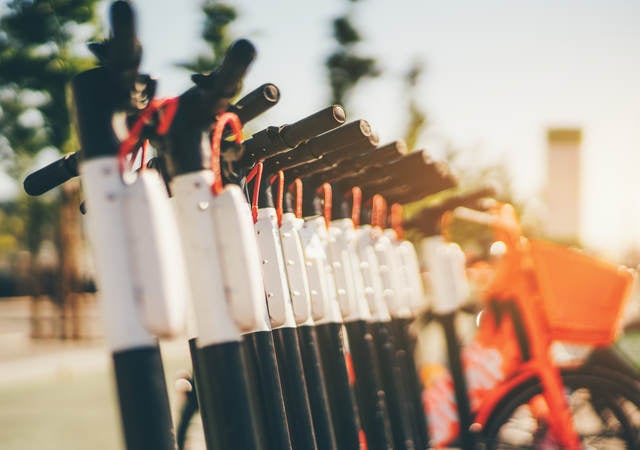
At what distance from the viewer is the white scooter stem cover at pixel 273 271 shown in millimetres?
1331

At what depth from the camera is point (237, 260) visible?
3.27 ft

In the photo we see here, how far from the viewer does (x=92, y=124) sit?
0.96 meters

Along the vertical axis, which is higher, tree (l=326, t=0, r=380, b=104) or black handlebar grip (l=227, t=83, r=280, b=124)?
tree (l=326, t=0, r=380, b=104)

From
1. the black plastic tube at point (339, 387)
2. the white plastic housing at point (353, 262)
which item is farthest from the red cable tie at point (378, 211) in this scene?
the black plastic tube at point (339, 387)

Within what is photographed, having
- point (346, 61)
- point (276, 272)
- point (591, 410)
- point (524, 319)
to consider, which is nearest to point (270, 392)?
point (276, 272)

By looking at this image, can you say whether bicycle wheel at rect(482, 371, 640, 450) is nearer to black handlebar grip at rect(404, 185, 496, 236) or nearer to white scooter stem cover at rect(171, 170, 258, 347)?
black handlebar grip at rect(404, 185, 496, 236)

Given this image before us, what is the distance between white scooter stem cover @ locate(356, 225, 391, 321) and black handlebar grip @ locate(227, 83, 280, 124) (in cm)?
71

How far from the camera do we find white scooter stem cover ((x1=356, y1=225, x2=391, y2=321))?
177 cm

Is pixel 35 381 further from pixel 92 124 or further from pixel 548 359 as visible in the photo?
pixel 92 124

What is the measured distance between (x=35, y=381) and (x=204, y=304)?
7.46 m

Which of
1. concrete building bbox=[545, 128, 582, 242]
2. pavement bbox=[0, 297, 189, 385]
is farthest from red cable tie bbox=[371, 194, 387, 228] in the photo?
concrete building bbox=[545, 128, 582, 242]

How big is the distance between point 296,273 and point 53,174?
1.97 feet

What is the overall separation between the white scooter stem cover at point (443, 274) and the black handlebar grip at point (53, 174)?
154 cm

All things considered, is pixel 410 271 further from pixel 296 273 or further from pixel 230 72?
pixel 230 72
